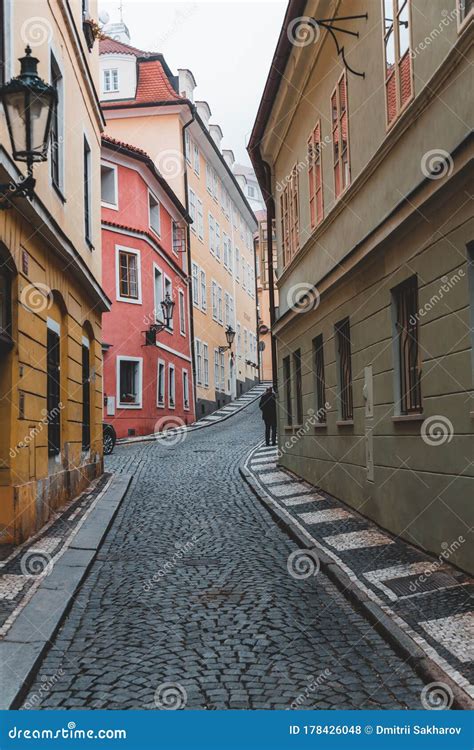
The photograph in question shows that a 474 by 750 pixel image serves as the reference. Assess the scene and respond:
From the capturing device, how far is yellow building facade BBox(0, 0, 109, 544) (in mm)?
9352

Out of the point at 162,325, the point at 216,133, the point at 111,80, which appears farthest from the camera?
the point at 216,133

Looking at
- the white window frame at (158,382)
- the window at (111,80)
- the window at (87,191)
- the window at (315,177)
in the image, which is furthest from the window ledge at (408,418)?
the window at (111,80)

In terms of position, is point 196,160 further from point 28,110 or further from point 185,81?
point 28,110

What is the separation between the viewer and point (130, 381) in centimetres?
2916

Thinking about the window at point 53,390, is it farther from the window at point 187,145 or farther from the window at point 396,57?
the window at point 187,145

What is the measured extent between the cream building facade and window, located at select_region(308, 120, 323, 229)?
7 centimetres

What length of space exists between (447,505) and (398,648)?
2.45m

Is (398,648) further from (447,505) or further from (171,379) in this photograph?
(171,379)

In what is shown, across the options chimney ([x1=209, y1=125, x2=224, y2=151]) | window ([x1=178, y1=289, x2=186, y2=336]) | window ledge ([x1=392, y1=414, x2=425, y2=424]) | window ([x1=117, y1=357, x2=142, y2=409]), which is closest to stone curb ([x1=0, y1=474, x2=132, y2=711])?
window ledge ([x1=392, y1=414, x2=425, y2=424])

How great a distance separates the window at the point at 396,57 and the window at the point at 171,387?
23685 mm

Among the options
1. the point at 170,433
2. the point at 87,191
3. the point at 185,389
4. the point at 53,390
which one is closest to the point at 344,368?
the point at 53,390

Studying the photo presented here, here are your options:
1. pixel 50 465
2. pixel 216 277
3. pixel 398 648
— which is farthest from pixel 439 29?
pixel 216 277

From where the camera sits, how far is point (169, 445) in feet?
82.3

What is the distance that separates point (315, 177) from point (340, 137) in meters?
1.97
